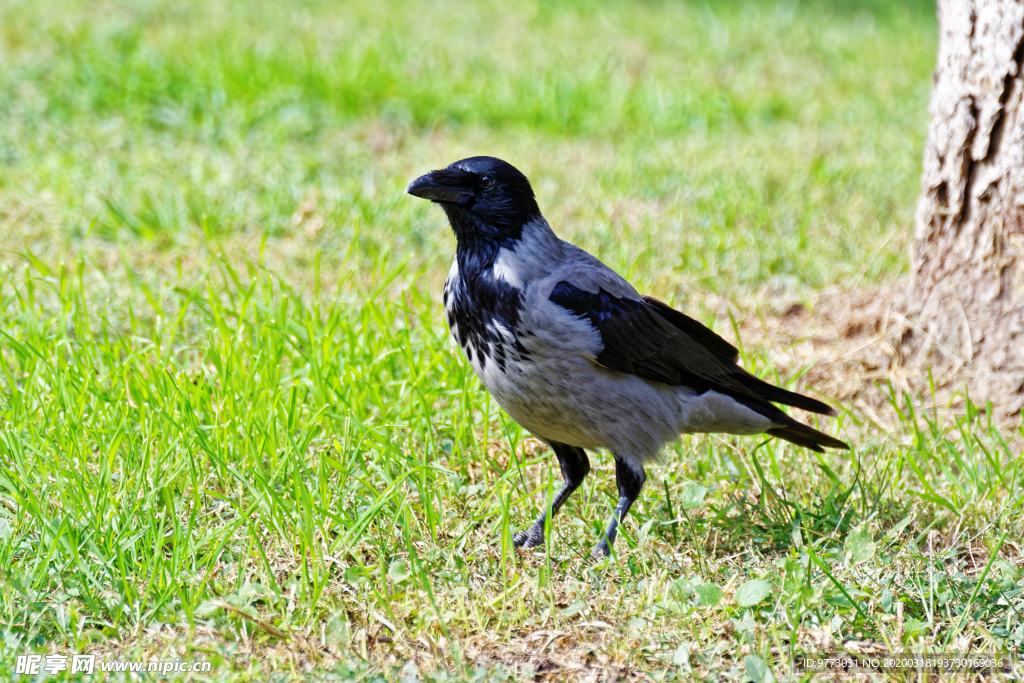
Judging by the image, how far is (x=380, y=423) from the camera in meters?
3.73

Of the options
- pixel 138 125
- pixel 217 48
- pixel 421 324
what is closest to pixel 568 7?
pixel 217 48

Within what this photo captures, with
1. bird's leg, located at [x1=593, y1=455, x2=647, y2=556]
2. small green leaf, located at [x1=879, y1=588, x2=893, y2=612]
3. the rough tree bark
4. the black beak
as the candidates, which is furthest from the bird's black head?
the rough tree bark

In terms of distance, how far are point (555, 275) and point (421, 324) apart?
132cm

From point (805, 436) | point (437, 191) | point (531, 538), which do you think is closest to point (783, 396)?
point (805, 436)

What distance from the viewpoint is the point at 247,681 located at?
2590 mm

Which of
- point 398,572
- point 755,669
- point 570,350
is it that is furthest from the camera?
point 570,350

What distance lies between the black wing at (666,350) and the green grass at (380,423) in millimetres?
322

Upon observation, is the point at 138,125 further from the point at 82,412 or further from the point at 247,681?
the point at 247,681

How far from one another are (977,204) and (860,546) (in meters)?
1.69

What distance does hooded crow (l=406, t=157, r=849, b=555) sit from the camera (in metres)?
3.13

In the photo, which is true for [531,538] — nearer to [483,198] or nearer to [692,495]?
[692,495]

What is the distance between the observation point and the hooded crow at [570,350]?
3.13 m

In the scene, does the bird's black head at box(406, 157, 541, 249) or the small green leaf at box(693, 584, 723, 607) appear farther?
the bird's black head at box(406, 157, 541, 249)

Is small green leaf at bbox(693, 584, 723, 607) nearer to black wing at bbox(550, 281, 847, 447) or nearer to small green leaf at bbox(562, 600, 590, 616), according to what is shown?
small green leaf at bbox(562, 600, 590, 616)
